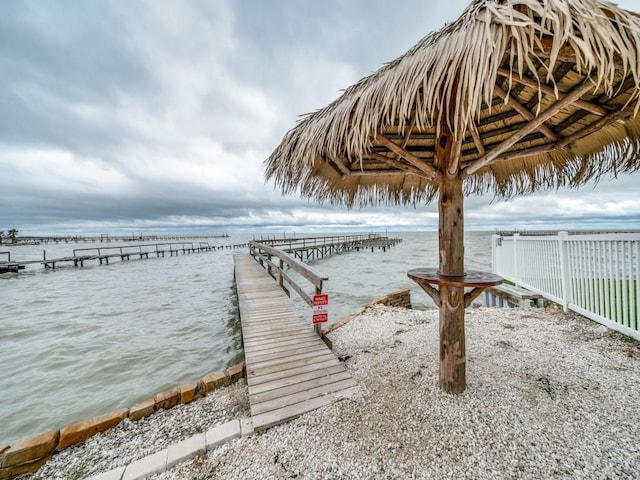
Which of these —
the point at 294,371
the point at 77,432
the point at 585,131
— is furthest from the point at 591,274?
the point at 77,432

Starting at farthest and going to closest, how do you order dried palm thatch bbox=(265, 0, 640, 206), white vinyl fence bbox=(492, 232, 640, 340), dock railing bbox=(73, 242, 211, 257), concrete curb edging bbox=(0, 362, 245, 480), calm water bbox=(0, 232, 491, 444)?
dock railing bbox=(73, 242, 211, 257) < calm water bbox=(0, 232, 491, 444) < white vinyl fence bbox=(492, 232, 640, 340) < concrete curb edging bbox=(0, 362, 245, 480) < dried palm thatch bbox=(265, 0, 640, 206)

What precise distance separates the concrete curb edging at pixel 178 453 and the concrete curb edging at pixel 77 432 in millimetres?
686

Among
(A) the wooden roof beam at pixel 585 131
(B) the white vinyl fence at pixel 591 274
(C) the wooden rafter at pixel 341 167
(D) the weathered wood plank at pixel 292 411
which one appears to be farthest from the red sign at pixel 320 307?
(B) the white vinyl fence at pixel 591 274

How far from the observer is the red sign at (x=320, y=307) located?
135 inches

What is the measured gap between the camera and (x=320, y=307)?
3.52 m

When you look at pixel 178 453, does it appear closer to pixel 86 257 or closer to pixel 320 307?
pixel 320 307

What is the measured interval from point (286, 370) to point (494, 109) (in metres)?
3.67

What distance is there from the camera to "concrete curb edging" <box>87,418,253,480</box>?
5.47 feet

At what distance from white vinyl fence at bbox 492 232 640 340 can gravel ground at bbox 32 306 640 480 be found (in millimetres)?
474

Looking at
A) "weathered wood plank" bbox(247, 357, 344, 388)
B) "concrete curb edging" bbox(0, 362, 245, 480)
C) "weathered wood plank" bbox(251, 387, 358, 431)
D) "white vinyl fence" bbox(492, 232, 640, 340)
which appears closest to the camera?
"concrete curb edging" bbox(0, 362, 245, 480)

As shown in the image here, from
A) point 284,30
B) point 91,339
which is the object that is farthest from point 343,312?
point 284,30

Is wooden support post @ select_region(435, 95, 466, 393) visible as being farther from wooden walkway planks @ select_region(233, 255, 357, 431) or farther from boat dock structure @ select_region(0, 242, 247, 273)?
boat dock structure @ select_region(0, 242, 247, 273)

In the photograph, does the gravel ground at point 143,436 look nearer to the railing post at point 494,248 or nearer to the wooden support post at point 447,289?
the wooden support post at point 447,289

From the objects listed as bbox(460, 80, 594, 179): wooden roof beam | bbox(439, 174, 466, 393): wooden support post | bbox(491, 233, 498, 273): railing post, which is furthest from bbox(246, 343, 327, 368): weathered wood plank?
bbox(491, 233, 498, 273): railing post
